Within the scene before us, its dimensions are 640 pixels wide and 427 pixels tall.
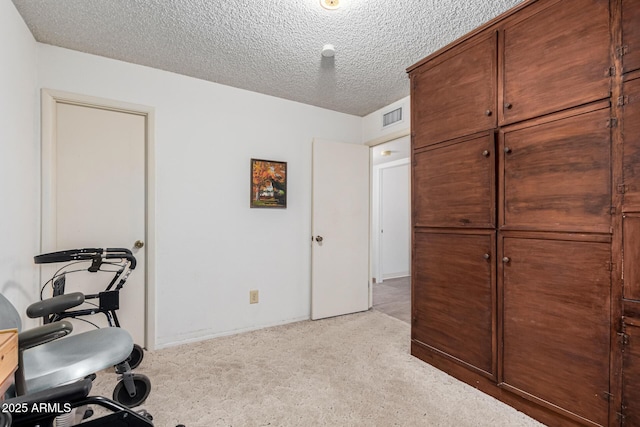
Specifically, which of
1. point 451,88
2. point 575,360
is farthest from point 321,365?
point 451,88

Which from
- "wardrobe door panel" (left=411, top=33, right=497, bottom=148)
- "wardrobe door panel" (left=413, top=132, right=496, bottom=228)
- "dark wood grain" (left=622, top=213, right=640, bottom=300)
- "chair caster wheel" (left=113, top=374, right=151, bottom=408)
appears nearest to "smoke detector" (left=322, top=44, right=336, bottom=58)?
"wardrobe door panel" (left=411, top=33, right=497, bottom=148)

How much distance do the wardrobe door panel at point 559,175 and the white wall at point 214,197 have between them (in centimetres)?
205

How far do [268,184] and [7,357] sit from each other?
2377 mm

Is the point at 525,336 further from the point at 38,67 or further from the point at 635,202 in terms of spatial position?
the point at 38,67

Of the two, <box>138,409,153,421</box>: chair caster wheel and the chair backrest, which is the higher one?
the chair backrest

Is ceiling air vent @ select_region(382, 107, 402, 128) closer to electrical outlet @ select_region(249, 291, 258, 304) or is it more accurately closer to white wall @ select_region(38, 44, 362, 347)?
white wall @ select_region(38, 44, 362, 347)

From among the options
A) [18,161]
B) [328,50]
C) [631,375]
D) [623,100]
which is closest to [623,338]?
[631,375]

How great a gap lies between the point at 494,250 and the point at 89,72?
10.4 feet

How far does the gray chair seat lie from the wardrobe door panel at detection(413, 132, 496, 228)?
2.05 meters

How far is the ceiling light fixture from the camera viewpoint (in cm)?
175

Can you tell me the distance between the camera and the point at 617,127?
1.37 meters

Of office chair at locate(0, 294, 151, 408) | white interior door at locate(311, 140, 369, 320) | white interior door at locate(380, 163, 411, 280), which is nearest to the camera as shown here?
office chair at locate(0, 294, 151, 408)

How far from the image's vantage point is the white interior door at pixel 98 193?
229 cm

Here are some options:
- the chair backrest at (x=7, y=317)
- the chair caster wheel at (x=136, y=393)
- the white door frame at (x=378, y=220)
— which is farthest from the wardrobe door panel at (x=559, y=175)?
the white door frame at (x=378, y=220)
